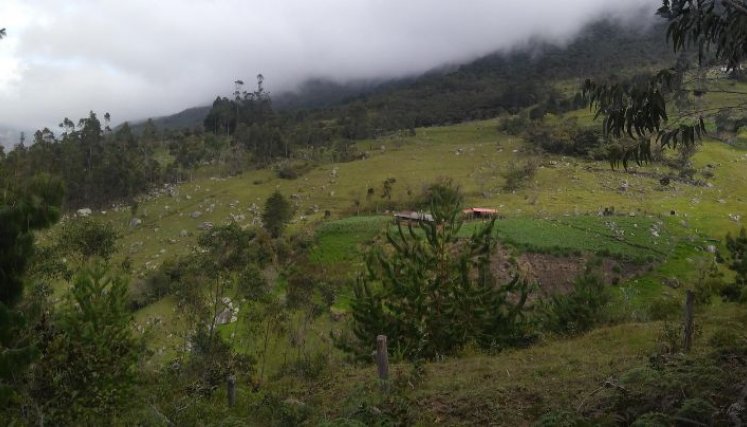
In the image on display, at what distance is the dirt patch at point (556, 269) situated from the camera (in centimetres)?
2703

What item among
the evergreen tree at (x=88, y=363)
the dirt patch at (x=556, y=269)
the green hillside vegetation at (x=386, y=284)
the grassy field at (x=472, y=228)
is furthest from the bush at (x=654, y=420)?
the dirt patch at (x=556, y=269)

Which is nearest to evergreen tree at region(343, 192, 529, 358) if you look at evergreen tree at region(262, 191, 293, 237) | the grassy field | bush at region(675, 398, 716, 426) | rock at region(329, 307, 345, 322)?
the grassy field

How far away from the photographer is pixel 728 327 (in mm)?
12898

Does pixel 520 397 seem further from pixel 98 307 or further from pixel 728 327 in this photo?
pixel 98 307

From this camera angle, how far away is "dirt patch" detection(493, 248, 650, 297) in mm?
27031

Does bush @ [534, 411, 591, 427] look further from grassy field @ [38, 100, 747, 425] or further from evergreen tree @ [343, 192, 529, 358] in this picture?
evergreen tree @ [343, 192, 529, 358]

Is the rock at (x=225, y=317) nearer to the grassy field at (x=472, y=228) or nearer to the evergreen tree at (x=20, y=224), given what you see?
the grassy field at (x=472, y=228)

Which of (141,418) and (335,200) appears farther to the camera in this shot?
(335,200)

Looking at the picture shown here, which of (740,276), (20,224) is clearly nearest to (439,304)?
(20,224)

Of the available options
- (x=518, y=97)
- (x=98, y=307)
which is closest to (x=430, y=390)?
(x=98, y=307)

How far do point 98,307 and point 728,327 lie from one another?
16363 millimetres

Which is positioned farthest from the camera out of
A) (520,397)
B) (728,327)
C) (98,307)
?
(98,307)

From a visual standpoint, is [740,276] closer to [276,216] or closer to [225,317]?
[225,317]

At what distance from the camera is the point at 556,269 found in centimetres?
2806
